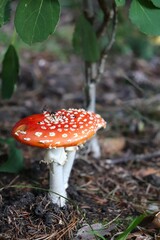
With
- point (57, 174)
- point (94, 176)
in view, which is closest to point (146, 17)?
point (57, 174)

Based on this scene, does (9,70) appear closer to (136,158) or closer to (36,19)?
(36,19)

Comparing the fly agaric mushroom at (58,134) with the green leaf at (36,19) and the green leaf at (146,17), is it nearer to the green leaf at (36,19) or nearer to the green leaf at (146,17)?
the green leaf at (36,19)

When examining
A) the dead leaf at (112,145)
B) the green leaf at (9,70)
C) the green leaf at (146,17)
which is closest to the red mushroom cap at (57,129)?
the green leaf at (146,17)

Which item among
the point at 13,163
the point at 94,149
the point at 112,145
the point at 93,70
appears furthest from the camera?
the point at 112,145

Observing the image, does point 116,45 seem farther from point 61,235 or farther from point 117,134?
point 61,235

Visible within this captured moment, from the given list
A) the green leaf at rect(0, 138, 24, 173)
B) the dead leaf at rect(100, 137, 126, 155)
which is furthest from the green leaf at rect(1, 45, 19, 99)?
the dead leaf at rect(100, 137, 126, 155)

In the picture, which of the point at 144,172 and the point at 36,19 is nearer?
the point at 36,19
